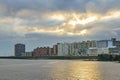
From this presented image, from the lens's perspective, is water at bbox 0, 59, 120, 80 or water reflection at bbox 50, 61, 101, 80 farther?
water reflection at bbox 50, 61, 101, 80

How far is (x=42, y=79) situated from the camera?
78062mm

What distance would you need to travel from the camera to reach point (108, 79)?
7862cm

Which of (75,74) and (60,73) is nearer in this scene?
(75,74)

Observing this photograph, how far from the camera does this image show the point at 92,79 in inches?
3098

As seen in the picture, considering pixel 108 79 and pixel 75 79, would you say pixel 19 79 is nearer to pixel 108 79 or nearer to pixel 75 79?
pixel 75 79

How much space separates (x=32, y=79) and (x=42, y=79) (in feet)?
8.13

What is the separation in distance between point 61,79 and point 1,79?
586 inches

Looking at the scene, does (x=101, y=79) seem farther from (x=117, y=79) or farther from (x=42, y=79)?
(x=42, y=79)

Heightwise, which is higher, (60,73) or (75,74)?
(60,73)

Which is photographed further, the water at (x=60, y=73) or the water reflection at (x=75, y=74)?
the water reflection at (x=75, y=74)

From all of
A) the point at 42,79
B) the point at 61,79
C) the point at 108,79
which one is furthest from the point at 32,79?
the point at 108,79

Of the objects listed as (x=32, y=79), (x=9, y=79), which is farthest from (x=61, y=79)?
(x=9, y=79)

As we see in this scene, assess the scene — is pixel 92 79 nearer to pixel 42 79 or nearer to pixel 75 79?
Answer: pixel 75 79

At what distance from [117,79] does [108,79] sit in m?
2.23
